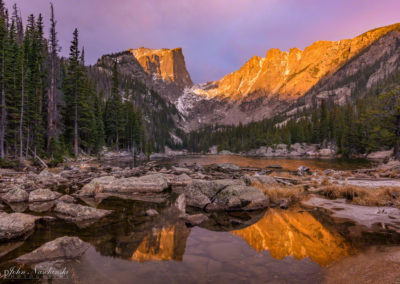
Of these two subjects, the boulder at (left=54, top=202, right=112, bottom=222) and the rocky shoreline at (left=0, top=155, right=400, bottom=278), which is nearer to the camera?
the rocky shoreline at (left=0, top=155, right=400, bottom=278)

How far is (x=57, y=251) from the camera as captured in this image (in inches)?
240

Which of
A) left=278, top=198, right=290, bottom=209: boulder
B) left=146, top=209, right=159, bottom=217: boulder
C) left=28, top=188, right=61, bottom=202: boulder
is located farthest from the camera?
left=28, top=188, right=61, bottom=202: boulder

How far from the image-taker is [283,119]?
185625 millimetres

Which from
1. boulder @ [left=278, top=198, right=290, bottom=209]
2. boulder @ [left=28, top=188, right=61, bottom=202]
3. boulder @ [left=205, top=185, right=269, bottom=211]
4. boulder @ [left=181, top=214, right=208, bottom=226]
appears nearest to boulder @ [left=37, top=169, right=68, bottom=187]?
boulder @ [left=28, top=188, right=61, bottom=202]

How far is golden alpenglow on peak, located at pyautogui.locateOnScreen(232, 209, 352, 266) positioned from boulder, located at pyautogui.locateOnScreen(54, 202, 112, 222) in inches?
255

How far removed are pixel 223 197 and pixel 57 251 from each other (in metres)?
8.06

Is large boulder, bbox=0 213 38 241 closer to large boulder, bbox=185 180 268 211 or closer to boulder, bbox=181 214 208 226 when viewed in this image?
boulder, bbox=181 214 208 226

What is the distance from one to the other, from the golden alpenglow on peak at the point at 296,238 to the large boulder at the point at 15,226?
7.78 metres

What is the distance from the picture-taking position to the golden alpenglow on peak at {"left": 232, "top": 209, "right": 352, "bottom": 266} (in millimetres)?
6422

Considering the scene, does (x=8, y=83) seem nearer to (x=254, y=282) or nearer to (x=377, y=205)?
(x=254, y=282)

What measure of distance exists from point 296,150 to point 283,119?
95.2 m

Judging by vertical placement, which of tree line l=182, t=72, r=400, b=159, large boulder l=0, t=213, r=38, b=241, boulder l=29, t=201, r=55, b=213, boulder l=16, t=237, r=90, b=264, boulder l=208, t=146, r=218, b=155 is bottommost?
boulder l=208, t=146, r=218, b=155

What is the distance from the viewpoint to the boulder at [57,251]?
19.0 feet

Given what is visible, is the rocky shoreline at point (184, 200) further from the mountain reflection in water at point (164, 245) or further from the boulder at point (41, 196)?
the mountain reflection in water at point (164, 245)
